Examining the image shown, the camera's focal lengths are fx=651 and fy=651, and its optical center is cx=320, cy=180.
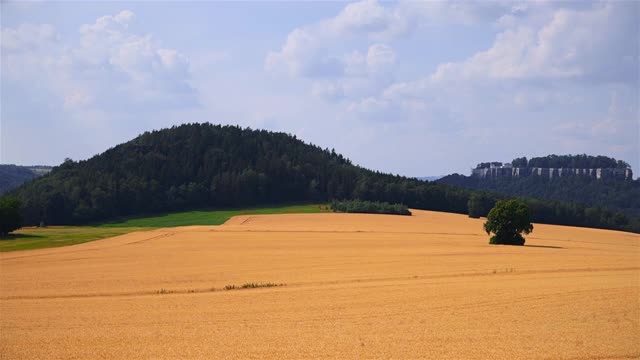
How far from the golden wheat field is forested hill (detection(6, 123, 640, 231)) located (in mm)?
60952

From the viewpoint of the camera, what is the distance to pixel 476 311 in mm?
28844

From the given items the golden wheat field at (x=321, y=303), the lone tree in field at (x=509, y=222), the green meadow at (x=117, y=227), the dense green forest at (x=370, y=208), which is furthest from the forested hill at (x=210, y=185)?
the golden wheat field at (x=321, y=303)

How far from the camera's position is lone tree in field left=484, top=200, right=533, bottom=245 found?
202ft

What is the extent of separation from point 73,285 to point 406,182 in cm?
10692

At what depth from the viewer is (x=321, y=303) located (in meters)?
31.5

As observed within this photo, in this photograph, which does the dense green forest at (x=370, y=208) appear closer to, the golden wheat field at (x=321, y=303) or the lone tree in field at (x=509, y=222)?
the lone tree in field at (x=509, y=222)

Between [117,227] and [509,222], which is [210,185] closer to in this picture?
[117,227]

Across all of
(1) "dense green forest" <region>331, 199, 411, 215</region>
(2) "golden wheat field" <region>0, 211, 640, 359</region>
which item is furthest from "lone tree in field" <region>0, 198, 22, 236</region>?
(1) "dense green forest" <region>331, 199, 411, 215</region>

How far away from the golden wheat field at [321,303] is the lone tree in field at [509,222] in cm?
317

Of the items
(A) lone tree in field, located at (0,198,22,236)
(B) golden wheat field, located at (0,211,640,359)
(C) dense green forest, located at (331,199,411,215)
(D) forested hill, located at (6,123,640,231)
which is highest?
(D) forested hill, located at (6,123,640,231)

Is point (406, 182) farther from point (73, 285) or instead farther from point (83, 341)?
point (83, 341)

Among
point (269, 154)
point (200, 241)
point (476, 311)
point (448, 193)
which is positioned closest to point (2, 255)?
point (200, 241)

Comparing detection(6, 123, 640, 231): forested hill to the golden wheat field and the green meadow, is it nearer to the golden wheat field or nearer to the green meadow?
the green meadow

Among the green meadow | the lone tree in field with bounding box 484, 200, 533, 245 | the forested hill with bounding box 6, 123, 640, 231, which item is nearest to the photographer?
the lone tree in field with bounding box 484, 200, 533, 245
